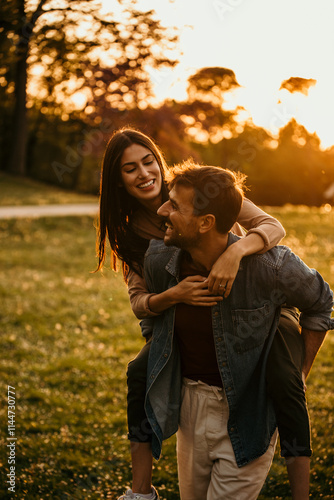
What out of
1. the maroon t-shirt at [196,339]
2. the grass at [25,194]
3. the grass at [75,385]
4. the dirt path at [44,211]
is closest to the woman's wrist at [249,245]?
the maroon t-shirt at [196,339]

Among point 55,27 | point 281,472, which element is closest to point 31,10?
point 55,27

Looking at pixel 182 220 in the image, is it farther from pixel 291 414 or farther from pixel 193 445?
pixel 193 445

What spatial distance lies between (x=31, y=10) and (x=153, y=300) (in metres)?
1.92

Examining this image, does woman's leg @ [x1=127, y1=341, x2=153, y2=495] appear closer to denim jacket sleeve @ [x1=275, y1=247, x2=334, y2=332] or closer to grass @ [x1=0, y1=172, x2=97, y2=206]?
denim jacket sleeve @ [x1=275, y1=247, x2=334, y2=332]

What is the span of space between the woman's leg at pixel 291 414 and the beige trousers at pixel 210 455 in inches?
7.8

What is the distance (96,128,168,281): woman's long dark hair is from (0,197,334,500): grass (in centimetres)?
192

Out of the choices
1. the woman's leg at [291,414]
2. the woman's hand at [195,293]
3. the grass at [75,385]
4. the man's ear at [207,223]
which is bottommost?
the grass at [75,385]

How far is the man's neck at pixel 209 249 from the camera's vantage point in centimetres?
237

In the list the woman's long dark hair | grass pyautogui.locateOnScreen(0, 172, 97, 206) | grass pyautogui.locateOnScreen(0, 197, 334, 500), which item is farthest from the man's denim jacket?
grass pyautogui.locateOnScreen(0, 172, 97, 206)

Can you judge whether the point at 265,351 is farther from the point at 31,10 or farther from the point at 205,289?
the point at 31,10

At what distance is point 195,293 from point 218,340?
26 cm

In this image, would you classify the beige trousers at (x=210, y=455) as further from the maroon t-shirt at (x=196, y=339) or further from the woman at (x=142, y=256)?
the woman at (x=142, y=256)

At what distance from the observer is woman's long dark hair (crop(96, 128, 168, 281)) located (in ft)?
9.70

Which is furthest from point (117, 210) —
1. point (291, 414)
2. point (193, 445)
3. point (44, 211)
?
point (44, 211)
